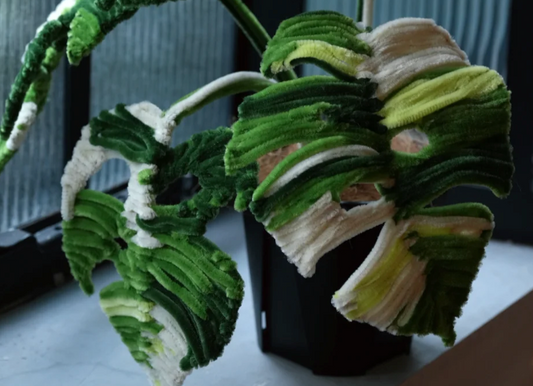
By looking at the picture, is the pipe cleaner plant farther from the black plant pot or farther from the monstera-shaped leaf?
the black plant pot

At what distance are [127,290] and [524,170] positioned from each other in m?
0.67

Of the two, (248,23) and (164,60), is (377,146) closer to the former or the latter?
(248,23)

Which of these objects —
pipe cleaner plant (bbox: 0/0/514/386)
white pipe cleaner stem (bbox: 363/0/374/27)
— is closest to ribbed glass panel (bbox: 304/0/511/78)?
white pipe cleaner stem (bbox: 363/0/374/27)

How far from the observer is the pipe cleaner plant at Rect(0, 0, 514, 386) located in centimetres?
35

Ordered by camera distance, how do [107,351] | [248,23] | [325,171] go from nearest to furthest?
[325,171] < [248,23] < [107,351]

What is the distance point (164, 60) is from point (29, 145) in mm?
256

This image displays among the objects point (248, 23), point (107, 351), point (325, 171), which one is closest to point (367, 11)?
point (248, 23)

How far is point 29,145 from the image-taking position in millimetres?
747

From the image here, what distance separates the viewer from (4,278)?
69 cm

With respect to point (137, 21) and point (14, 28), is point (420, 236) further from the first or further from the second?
point (137, 21)

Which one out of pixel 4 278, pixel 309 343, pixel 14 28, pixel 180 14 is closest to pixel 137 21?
pixel 180 14

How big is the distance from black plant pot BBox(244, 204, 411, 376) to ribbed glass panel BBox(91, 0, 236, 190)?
14.6 inches

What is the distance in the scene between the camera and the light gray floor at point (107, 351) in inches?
21.9

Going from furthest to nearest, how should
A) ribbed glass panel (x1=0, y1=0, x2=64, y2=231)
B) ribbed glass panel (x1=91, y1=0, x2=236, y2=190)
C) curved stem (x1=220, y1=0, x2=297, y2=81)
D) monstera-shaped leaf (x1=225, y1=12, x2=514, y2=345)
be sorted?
ribbed glass panel (x1=91, y1=0, x2=236, y2=190)
ribbed glass panel (x1=0, y1=0, x2=64, y2=231)
curved stem (x1=220, y1=0, x2=297, y2=81)
monstera-shaped leaf (x1=225, y1=12, x2=514, y2=345)
